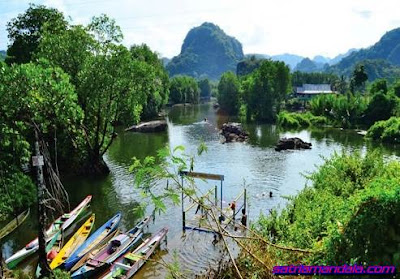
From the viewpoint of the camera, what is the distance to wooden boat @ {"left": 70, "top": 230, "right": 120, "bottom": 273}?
16.2 metres

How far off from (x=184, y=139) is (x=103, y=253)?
33.5m

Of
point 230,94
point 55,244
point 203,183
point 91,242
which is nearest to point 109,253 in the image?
point 91,242

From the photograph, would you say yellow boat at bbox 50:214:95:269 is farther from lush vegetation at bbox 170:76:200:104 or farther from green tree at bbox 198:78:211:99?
green tree at bbox 198:78:211:99

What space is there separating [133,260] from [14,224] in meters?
8.43

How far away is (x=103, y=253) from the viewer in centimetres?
1716

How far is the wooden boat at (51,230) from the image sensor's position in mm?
16750

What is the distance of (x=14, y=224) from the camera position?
2077 cm

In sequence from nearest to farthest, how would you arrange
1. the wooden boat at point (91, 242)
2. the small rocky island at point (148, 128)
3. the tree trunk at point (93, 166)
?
the wooden boat at point (91, 242) → the tree trunk at point (93, 166) → the small rocky island at point (148, 128)

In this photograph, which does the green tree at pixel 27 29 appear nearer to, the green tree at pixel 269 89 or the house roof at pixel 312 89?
the green tree at pixel 269 89

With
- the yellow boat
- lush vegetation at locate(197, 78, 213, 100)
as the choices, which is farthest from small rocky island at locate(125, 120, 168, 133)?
lush vegetation at locate(197, 78, 213, 100)

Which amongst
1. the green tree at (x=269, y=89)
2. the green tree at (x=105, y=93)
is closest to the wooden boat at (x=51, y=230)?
the green tree at (x=105, y=93)

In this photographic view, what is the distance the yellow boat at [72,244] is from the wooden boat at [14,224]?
3741mm

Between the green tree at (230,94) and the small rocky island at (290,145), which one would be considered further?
the green tree at (230,94)

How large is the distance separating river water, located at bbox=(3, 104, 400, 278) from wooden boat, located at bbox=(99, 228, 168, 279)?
53cm
